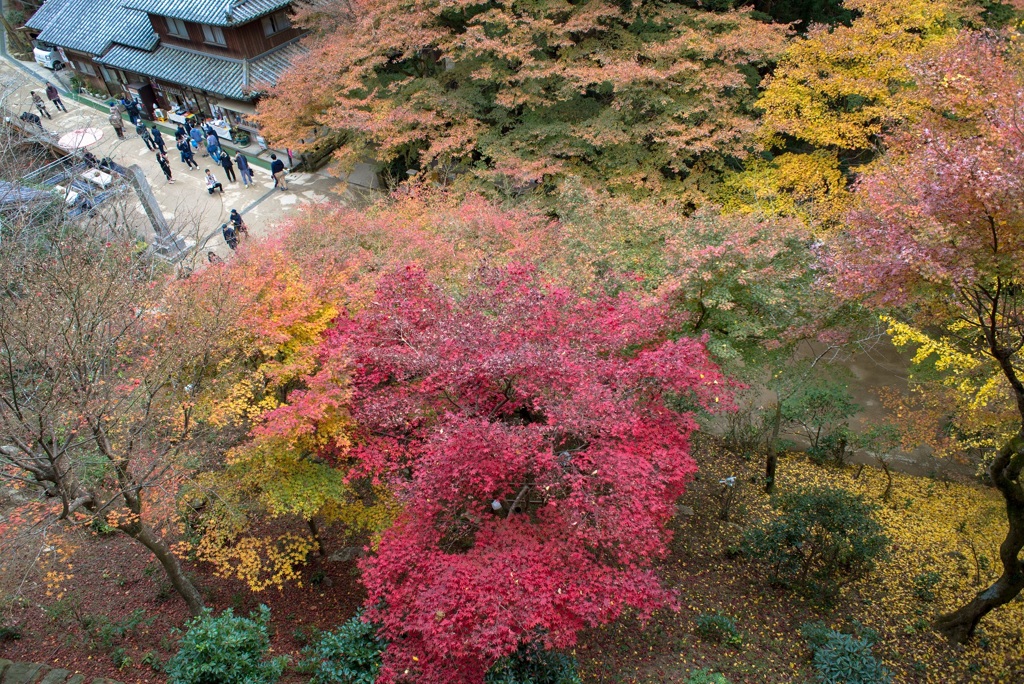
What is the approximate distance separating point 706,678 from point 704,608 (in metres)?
2.63

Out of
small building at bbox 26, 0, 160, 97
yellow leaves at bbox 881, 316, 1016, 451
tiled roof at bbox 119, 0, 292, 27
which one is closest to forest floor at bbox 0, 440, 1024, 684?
yellow leaves at bbox 881, 316, 1016, 451

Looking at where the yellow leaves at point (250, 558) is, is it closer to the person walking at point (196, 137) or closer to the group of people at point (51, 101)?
the person walking at point (196, 137)

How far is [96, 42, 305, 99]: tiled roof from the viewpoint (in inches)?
1062

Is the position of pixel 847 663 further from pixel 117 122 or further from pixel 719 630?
pixel 117 122

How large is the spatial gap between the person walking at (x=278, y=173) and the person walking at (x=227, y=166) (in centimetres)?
153

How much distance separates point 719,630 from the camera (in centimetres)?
1140

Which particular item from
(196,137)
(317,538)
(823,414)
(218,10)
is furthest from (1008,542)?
(196,137)

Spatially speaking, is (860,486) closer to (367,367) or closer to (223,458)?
(367,367)

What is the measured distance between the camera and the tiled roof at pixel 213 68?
1062 inches

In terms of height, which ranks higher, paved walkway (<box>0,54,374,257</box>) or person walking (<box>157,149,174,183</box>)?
person walking (<box>157,149,174,183</box>)

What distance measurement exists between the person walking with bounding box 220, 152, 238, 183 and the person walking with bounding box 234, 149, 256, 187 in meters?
0.33

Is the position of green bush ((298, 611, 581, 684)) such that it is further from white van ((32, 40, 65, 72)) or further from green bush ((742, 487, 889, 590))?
white van ((32, 40, 65, 72))

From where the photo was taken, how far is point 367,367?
11.8m

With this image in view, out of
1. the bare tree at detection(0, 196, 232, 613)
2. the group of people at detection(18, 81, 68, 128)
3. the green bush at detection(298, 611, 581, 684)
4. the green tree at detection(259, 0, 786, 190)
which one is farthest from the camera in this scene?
the group of people at detection(18, 81, 68, 128)
